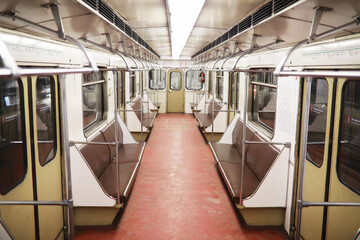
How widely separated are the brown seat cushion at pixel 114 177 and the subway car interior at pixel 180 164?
3cm

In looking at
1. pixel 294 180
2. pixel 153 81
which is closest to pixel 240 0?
pixel 294 180

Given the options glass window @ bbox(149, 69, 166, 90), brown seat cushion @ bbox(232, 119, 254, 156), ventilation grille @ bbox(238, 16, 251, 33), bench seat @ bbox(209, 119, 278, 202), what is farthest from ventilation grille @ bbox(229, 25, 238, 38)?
glass window @ bbox(149, 69, 166, 90)

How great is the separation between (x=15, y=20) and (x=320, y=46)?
8.51 feet

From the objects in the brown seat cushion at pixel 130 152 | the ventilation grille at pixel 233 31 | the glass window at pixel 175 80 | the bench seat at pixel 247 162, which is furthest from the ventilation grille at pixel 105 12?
the glass window at pixel 175 80

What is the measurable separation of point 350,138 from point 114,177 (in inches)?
120

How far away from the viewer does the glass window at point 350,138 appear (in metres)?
2.61

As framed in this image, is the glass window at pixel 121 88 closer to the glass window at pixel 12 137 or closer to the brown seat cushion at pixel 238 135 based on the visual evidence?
the brown seat cushion at pixel 238 135

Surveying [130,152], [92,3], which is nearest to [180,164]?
[130,152]

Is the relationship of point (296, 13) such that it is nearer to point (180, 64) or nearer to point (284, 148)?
point (284, 148)

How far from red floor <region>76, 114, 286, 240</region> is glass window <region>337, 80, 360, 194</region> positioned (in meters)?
1.37

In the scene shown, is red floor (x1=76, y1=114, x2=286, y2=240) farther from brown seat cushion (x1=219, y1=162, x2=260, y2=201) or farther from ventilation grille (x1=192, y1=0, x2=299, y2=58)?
ventilation grille (x1=192, y1=0, x2=299, y2=58)

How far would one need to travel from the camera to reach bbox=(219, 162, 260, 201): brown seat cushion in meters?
4.09

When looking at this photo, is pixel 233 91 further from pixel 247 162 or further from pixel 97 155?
pixel 97 155

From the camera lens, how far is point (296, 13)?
7.69ft
